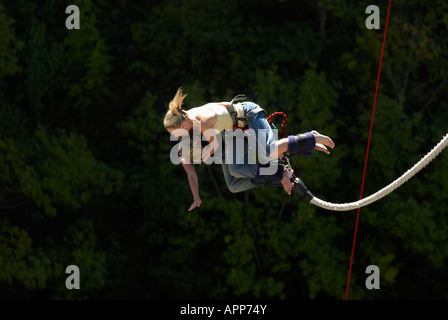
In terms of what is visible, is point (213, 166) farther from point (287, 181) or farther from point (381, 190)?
point (381, 190)

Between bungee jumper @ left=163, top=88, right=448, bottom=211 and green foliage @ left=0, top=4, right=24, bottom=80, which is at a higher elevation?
green foliage @ left=0, top=4, right=24, bottom=80

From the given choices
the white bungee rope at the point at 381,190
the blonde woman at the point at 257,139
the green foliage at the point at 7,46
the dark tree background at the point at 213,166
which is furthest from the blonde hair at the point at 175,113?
the green foliage at the point at 7,46

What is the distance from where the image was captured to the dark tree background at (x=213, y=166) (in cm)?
1561

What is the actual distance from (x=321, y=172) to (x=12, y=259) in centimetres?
514

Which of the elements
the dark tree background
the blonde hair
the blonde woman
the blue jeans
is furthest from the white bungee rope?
the dark tree background

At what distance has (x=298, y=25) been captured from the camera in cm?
1658

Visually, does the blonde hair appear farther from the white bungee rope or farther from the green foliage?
the green foliage

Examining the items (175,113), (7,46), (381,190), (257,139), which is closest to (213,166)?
(7,46)

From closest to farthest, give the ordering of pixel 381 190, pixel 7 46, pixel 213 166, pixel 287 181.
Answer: pixel 381 190, pixel 287 181, pixel 7 46, pixel 213 166

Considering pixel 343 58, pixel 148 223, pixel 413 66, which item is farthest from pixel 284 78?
pixel 148 223

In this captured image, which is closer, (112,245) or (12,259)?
(12,259)

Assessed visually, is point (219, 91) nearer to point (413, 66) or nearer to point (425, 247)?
point (413, 66)

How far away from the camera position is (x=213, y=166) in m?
16.0

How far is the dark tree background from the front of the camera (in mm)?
15609
